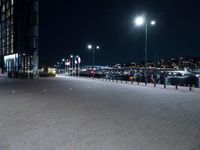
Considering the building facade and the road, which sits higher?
the building facade

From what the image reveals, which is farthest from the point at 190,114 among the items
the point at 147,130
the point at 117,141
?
the point at 117,141

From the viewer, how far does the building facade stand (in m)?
98.9

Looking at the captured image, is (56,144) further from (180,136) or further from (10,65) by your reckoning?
(10,65)

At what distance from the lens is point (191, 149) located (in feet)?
22.4

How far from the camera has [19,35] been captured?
10612 centimetres

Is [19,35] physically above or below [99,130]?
above

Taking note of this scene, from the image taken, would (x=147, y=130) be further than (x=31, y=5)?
No

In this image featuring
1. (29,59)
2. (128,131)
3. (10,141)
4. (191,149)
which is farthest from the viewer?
(29,59)

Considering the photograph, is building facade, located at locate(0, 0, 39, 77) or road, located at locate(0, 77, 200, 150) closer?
road, located at locate(0, 77, 200, 150)

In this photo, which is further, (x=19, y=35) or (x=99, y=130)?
(x=19, y=35)

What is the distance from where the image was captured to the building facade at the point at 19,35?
98875 millimetres

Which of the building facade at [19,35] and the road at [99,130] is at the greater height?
the building facade at [19,35]

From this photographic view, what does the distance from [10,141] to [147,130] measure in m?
3.74

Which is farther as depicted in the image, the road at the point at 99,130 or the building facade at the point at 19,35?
the building facade at the point at 19,35
